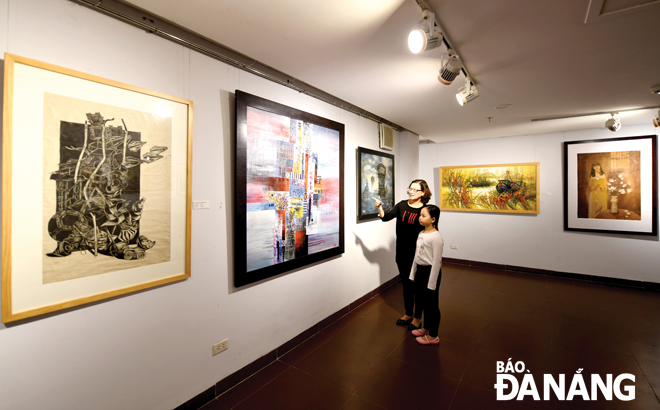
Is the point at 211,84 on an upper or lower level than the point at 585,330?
upper

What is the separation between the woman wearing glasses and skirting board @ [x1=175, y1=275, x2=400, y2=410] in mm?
779

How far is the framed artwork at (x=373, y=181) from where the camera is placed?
3.91 metres

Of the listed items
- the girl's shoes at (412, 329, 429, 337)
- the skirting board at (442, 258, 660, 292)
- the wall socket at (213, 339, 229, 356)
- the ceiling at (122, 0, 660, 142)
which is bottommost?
the girl's shoes at (412, 329, 429, 337)

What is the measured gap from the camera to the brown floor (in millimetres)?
2154

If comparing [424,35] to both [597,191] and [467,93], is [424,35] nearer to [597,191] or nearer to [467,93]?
[467,93]

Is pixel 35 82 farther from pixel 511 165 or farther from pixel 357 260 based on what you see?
pixel 511 165

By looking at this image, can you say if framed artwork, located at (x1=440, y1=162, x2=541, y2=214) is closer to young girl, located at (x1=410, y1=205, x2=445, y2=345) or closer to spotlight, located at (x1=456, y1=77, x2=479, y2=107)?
young girl, located at (x1=410, y1=205, x2=445, y2=345)

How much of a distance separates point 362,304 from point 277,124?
2771mm

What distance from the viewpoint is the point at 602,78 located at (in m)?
2.73

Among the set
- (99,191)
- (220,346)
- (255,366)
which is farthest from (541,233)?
(99,191)

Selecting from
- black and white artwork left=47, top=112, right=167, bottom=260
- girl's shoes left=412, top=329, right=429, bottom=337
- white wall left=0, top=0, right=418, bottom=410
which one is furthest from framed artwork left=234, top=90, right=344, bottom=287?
girl's shoes left=412, top=329, right=429, bottom=337

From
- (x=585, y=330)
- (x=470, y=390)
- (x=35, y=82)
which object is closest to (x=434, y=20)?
(x=35, y=82)

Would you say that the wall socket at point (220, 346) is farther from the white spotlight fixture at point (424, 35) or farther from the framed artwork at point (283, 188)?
the white spotlight fixture at point (424, 35)

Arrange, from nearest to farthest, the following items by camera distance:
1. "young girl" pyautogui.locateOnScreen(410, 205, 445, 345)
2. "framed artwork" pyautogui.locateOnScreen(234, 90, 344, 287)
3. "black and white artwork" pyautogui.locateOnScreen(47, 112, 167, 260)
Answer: "black and white artwork" pyautogui.locateOnScreen(47, 112, 167, 260) → "framed artwork" pyautogui.locateOnScreen(234, 90, 344, 287) → "young girl" pyautogui.locateOnScreen(410, 205, 445, 345)
